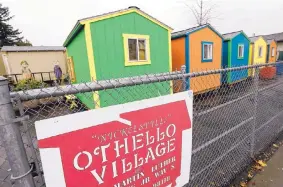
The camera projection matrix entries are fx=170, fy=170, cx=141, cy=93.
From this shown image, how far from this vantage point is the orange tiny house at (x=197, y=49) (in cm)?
923

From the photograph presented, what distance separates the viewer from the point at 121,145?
4.12 feet

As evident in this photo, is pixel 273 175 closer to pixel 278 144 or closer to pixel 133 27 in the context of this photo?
pixel 278 144

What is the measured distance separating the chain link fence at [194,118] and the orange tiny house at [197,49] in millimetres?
4035

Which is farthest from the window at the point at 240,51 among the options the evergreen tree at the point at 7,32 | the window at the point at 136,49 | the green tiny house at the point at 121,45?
the evergreen tree at the point at 7,32

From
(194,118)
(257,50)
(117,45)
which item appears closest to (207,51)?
(117,45)

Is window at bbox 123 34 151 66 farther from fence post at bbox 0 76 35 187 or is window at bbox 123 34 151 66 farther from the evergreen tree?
the evergreen tree

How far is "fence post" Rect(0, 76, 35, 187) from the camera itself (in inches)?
35.9

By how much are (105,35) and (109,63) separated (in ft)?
3.42

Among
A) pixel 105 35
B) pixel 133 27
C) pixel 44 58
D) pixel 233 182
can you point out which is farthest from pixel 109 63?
pixel 44 58

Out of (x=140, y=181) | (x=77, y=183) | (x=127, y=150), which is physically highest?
(x=127, y=150)

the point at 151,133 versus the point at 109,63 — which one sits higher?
the point at 109,63

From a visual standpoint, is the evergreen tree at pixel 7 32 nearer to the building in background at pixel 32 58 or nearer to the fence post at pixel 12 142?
the building in background at pixel 32 58

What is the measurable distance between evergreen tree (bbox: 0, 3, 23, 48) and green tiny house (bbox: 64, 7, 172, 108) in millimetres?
39942

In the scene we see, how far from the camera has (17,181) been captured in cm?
101
